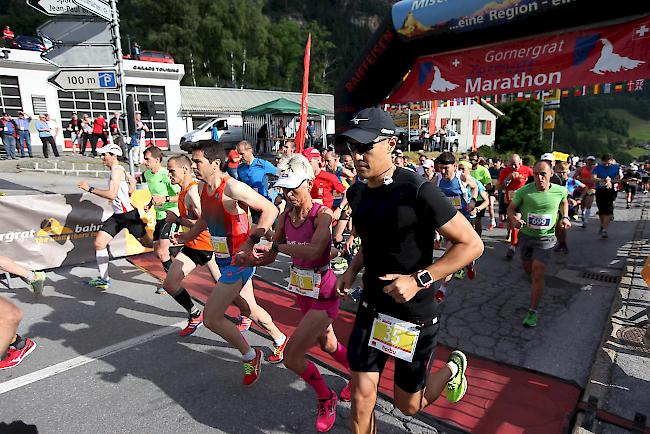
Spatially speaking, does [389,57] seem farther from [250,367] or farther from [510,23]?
[250,367]

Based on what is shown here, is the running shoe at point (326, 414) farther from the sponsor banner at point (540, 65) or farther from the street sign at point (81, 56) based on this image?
the street sign at point (81, 56)

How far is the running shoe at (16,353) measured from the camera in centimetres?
373

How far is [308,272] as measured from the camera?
299 cm

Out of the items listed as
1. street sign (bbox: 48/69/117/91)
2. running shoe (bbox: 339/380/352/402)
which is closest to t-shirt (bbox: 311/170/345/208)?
running shoe (bbox: 339/380/352/402)

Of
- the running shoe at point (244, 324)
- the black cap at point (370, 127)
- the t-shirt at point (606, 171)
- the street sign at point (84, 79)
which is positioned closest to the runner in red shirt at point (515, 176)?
the t-shirt at point (606, 171)

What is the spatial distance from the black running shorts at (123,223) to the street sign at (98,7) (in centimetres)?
375

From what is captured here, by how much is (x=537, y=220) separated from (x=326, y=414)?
3218mm

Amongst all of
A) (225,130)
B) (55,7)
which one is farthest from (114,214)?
(225,130)

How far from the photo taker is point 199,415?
9.95 ft

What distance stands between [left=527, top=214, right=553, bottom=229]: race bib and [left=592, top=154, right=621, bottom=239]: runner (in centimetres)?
517

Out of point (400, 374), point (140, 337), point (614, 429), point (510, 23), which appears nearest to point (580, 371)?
point (614, 429)

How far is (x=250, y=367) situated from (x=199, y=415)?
0.52m

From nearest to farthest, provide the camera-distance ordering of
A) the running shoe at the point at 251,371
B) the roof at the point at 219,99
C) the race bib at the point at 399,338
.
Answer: the race bib at the point at 399,338
the running shoe at the point at 251,371
the roof at the point at 219,99

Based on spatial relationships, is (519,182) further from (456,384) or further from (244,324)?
(456,384)
